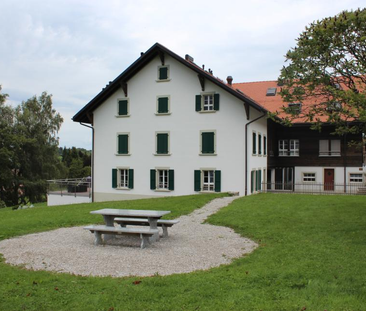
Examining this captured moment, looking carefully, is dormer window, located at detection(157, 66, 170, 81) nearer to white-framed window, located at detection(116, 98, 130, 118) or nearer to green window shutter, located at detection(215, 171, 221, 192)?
white-framed window, located at detection(116, 98, 130, 118)

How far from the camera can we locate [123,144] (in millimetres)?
27594

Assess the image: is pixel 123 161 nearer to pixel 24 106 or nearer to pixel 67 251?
pixel 67 251

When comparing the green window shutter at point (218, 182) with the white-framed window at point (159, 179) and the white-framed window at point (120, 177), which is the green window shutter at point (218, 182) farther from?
the white-framed window at point (120, 177)

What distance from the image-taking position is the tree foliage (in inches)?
1657

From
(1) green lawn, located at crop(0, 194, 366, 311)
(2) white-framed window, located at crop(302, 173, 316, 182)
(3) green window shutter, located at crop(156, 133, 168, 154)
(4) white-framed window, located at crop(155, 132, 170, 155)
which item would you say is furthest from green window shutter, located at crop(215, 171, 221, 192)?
(1) green lawn, located at crop(0, 194, 366, 311)

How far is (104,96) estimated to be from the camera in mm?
27938

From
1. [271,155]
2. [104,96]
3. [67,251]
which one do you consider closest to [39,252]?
[67,251]

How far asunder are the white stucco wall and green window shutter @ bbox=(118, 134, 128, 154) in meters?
0.38

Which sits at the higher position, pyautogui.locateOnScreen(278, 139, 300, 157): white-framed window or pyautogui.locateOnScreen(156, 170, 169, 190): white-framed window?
pyautogui.locateOnScreen(278, 139, 300, 157): white-framed window

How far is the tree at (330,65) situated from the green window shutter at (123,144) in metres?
17.2

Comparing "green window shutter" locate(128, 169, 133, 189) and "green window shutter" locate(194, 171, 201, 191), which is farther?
"green window shutter" locate(128, 169, 133, 189)

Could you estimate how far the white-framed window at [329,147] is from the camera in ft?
102

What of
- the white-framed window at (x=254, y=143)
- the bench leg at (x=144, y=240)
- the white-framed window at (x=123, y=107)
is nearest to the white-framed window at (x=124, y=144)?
the white-framed window at (x=123, y=107)

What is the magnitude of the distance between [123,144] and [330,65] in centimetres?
1860
